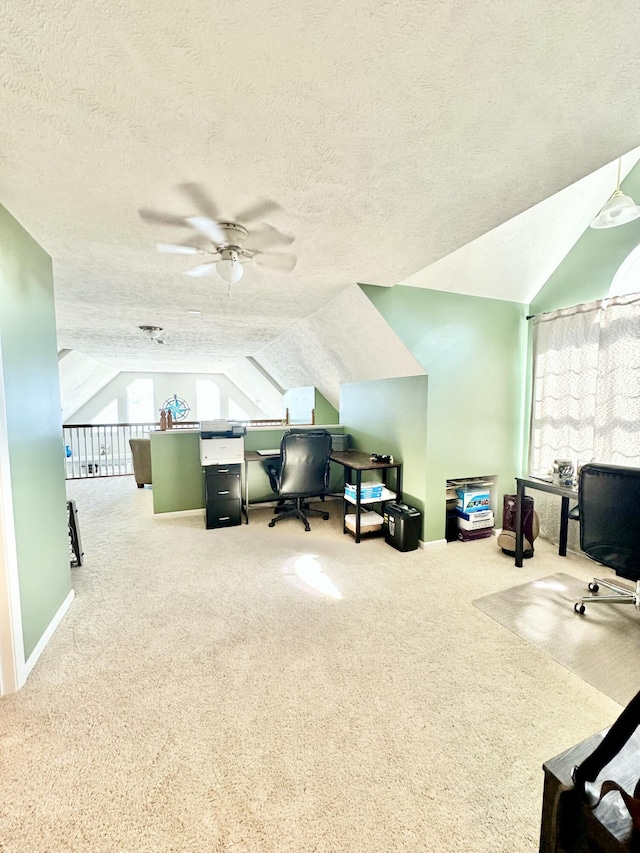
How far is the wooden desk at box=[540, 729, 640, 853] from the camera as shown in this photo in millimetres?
628

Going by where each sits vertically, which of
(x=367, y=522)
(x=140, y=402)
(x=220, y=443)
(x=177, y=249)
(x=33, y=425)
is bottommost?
(x=367, y=522)

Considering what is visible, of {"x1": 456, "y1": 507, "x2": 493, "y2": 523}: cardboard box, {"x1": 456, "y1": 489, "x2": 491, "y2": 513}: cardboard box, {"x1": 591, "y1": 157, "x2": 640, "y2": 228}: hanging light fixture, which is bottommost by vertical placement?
{"x1": 456, "y1": 507, "x2": 493, "y2": 523}: cardboard box

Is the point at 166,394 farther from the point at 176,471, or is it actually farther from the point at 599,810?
the point at 599,810

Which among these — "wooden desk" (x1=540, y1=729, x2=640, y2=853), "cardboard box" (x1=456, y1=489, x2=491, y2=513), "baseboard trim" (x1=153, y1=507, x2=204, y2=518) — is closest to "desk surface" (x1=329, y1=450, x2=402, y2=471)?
"cardboard box" (x1=456, y1=489, x2=491, y2=513)

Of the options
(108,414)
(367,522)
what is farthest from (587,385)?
(108,414)

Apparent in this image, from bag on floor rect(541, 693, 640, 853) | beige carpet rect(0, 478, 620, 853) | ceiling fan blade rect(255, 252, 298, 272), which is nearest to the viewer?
bag on floor rect(541, 693, 640, 853)

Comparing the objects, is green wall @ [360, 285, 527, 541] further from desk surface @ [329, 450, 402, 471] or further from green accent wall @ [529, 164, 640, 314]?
desk surface @ [329, 450, 402, 471]

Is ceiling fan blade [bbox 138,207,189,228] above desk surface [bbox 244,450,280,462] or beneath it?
above

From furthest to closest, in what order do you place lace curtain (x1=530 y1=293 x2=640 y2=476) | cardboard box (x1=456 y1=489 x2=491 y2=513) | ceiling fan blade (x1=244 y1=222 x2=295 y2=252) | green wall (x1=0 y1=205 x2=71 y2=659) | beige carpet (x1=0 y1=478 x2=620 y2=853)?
cardboard box (x1=456 y1=489 x2=491 y2=513), lace curtain (x1=530 y1=293 x2=640 y2=476), ceiling fan blade (x1=244 y1=222 x2=295 y2=252), green wall (x1=0 y1=205 x2=71 y2=659), beige carpet (x1=0 y1=478 x2=620 y2=853)

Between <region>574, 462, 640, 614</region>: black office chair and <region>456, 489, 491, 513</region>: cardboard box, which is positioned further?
<region>456, 489, 491, 513</region>: cardboard box

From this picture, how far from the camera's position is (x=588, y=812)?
0.65 metres

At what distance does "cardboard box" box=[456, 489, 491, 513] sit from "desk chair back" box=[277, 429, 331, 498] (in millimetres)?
1371

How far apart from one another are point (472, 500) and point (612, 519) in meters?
1.37

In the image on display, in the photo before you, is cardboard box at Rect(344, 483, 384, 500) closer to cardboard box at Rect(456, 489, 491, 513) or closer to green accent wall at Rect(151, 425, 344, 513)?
cardboard box at Rect(456, 489, 491, 513)
